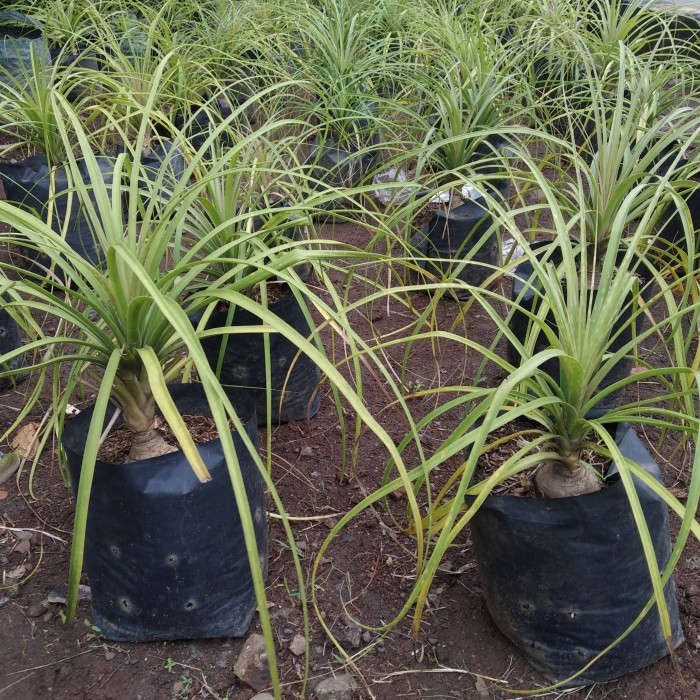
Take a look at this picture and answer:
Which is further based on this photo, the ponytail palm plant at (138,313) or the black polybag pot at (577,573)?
the black polybag pot at (577,573)

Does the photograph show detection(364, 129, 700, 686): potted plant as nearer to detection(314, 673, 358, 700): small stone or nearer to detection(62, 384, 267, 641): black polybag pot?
detection(314, 673, 358, 700): small stone

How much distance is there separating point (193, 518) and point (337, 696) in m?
0.34

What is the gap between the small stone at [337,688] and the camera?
111 cm

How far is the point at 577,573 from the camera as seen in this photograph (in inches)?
40.9

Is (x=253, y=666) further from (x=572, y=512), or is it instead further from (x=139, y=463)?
(x=572, y=512)

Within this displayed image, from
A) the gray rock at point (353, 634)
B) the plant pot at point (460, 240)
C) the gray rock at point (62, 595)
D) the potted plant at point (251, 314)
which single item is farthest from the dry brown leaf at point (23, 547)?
the plant pot at point (460, 240)

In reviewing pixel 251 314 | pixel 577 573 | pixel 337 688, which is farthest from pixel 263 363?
pixel 577 573

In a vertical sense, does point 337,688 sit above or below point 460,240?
below

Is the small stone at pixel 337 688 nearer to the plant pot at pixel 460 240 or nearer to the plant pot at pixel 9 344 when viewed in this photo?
the plant pot at pixel 9 344

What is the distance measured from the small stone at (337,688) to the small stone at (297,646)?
7 cm

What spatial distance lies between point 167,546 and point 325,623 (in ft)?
1.02

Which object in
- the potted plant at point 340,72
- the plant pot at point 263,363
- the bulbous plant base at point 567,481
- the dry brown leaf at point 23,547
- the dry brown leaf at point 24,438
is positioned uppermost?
the potted plant at point 340,72

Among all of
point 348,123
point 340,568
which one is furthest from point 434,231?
point 340,568

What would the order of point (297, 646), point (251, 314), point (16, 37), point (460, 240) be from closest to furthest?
point (297, 646) → point (251, 314) → point (460, 240) → point (16, 37)
